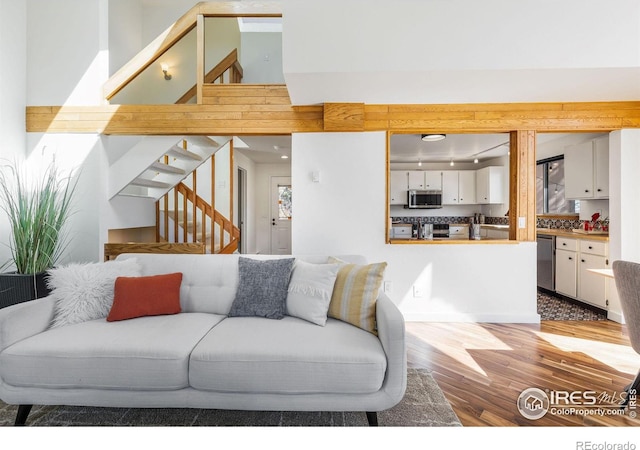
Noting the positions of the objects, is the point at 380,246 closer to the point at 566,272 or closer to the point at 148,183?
the point at 566,272

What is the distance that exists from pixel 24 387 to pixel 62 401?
0.66 feet

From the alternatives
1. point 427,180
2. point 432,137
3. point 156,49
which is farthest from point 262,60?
point 427,180

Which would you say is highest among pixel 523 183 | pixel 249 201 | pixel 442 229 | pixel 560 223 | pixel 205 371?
pixel 249 201

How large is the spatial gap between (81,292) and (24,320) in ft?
1.06

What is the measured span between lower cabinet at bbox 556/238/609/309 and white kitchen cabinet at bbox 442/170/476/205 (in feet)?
8.95

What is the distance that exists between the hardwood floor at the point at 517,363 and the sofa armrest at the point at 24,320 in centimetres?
239

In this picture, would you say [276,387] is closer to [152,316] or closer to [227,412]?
→ [227,412]

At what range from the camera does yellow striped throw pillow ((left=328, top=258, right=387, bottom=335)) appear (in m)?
2.06

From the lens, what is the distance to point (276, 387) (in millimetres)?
1700

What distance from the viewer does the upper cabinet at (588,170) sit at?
417 centimetres

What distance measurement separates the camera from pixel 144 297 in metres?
2.21

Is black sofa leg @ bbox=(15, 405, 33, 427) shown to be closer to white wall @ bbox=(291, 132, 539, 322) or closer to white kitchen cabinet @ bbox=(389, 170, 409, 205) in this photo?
white wall @ bbox=(291, 132, 539, 322)

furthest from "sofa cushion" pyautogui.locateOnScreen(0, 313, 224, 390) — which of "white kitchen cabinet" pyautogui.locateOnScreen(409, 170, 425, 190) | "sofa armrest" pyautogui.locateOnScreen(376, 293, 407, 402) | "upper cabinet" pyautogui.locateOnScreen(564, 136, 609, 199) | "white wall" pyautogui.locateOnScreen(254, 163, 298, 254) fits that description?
"white wall" pyautogui.locateOnScreen(254, 163, 298, 254)

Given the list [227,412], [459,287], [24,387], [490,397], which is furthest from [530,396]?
[24,387]
